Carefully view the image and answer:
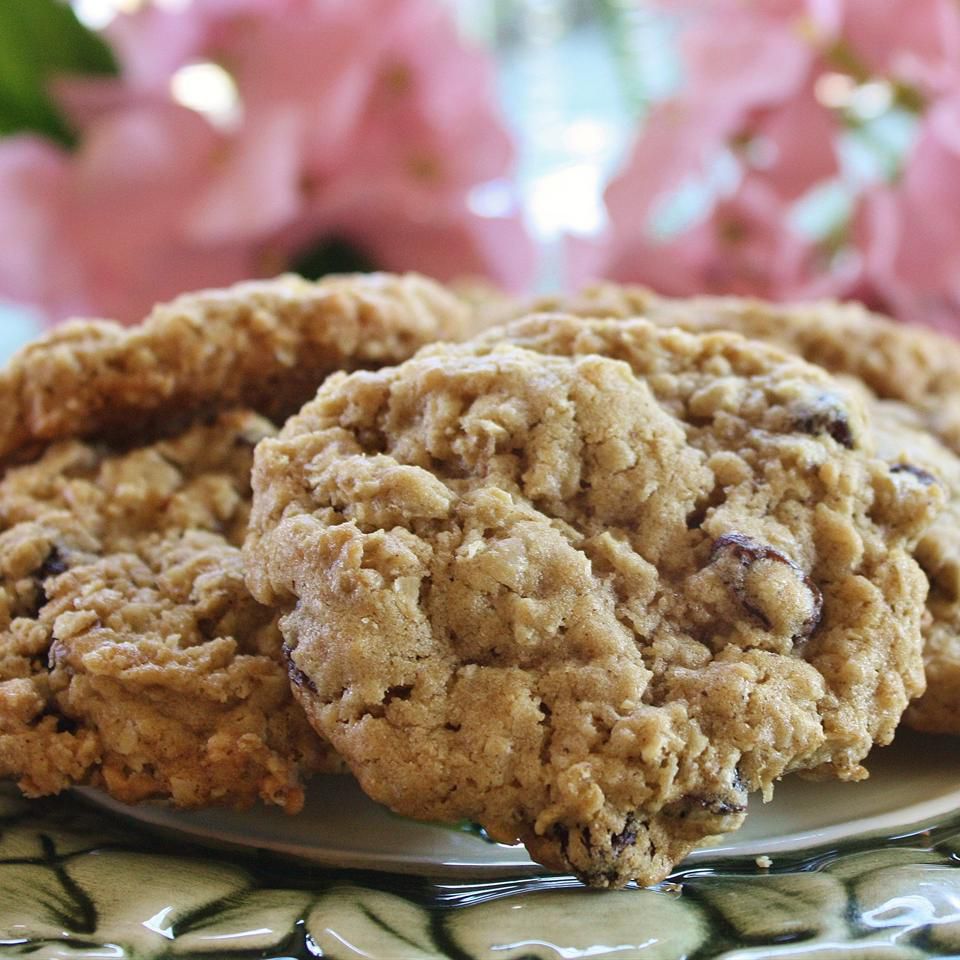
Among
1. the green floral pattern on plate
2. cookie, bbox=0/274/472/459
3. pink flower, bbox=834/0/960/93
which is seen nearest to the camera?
the green floral pattern on plate

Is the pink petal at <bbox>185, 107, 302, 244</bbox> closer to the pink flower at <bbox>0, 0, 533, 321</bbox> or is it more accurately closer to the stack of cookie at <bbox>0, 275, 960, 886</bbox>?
the pink flower at <bbox>0, 0, 533, 321</bbox>

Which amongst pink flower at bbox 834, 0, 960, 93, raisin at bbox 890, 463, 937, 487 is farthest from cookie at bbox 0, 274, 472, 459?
pink flower at bbox 834, 0, 960, 93

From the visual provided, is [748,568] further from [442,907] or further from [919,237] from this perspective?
[919,237]

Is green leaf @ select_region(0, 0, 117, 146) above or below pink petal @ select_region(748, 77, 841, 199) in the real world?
above

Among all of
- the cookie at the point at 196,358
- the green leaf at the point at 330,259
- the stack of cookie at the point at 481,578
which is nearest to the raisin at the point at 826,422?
the stack of cookie at the point at 481,578

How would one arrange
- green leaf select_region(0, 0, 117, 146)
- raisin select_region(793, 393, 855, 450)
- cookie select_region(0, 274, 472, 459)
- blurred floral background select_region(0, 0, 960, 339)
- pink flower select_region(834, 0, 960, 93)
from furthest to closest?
green leaf select_region(0, 0, 117, 146) < blurred floral background select_region(0, 0, 960, 339) < pink flower select_region(834, 0, 960, 93) < cookie select_region(0, 274, 472, 459) < raisin select_region(793, 393, 855, 450)

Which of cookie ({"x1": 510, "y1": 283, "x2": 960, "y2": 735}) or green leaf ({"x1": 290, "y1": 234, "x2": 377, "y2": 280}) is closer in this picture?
cookie ({"x1": 510, "y1": 283, "x2": 960, "y2": 735})

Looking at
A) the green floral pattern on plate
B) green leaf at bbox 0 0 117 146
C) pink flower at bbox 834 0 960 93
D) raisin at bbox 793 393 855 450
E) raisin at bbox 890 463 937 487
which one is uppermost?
green leaf at bbox 0 0 117 146
